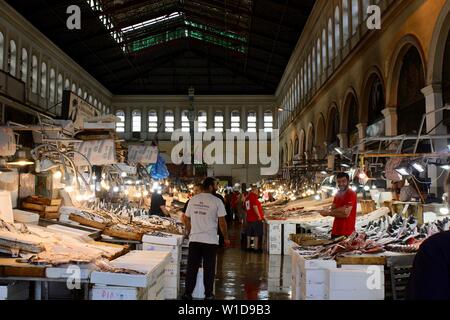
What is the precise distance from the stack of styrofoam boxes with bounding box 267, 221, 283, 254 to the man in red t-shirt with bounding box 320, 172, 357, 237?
6471 mm

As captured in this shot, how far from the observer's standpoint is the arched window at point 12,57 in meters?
24.6

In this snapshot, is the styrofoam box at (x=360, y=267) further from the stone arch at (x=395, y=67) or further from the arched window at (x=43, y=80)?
the arched window at (x=43, y=80)

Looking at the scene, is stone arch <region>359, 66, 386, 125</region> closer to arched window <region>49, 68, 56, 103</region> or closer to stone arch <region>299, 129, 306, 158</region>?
stone arch <region>299, 129, 306, 158</region>

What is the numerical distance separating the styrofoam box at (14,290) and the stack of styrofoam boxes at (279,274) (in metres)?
4.49

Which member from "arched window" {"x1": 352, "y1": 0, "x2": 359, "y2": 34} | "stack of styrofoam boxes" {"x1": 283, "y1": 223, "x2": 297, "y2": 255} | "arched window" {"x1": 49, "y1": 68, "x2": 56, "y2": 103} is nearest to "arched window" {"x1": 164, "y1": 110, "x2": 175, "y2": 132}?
"arched window" {"x1": 49, "y1": 68, "x2": 56, "y2": 103}

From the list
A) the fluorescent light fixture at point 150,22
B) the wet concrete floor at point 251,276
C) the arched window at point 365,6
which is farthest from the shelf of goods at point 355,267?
the fluorescent light fixture at point 150,22

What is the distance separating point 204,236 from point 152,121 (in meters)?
41.4

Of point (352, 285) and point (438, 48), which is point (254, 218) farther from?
point (352, 285)

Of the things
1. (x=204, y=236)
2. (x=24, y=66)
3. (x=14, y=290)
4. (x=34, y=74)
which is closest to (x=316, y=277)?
(x=204, y=236)

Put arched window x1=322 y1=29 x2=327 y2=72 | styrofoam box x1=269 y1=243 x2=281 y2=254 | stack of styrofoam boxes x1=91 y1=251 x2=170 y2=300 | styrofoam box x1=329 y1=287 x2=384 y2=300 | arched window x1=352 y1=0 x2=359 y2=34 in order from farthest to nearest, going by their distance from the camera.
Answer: arched window x1=322 y1=29 x2=327 y2=72 → arched window x1=352 y1=0 x2=359 y2=34 → styrofoam box x1=269 y1=243 x2=281 y2=254 → styrofoam box x1=329 y1=287 x2=384 y2=300 → stack of styrofoam boxes x1=91 y1=251 x2=170 y2=300

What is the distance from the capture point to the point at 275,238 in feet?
47.8

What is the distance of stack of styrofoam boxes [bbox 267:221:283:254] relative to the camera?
14531mm

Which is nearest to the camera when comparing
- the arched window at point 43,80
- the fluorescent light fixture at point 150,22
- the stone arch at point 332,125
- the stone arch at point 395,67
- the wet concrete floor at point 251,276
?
the wet concrete floor at point 251,276

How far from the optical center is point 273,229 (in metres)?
14.6
